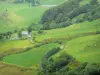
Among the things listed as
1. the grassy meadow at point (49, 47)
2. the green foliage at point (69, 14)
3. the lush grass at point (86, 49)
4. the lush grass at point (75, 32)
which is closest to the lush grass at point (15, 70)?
the grassy meadow at point (49, 47)

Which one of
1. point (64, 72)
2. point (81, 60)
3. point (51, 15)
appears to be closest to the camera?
point (64, 72)

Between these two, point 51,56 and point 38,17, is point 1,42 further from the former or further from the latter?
point 38,17

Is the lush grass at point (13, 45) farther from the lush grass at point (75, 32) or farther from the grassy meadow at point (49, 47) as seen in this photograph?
the lush grass at point (75, 32)

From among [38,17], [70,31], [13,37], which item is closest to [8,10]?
[38,17]

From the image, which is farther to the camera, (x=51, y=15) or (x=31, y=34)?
(x=51, y=15)

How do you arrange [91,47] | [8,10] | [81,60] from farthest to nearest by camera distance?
[8,10]
[91,47]
[81,60]

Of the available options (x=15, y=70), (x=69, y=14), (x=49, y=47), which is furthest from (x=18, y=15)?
(x=15, y=70)
